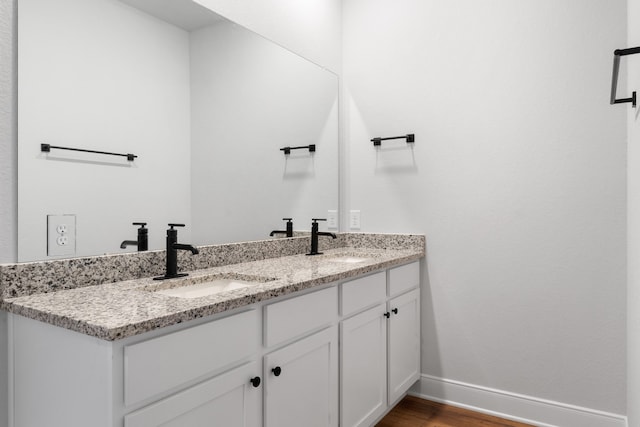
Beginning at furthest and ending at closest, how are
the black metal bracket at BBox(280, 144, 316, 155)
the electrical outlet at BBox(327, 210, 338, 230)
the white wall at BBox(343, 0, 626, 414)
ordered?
the electrical outlet at BBox(327, 210, 338, 230), the black metal bracket at BBox(280, 144, 316, 155), the white wall at BBox(343, 0, 626, 414)

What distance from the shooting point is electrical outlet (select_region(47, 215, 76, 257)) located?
4.15 feet

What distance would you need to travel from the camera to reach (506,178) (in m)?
2.21

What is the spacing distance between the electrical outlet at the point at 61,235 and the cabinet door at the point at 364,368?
1.04 m

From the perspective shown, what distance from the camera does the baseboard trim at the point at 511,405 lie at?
2.01 m

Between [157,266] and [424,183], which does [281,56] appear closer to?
[424,183]

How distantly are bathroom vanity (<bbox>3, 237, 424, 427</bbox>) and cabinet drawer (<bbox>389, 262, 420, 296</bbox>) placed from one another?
22 cm

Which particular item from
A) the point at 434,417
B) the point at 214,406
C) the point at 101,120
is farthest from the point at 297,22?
the point at 434,417

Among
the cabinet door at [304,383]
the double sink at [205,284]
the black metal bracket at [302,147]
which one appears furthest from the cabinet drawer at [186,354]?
the black metal bracket at [302,147]

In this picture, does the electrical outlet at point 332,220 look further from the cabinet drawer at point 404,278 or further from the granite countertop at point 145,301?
the granite countertop at point 145,301

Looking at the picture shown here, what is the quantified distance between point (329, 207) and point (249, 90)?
2.94 feet

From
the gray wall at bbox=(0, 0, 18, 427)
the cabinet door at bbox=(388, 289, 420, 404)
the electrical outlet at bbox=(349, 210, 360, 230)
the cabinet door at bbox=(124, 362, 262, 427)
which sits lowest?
the cabinet door at bbox=(388, 289, 420, 404)

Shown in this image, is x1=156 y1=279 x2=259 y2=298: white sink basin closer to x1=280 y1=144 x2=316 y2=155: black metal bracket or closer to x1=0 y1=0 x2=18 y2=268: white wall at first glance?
x1=0 y1=0 x2=18 y2=268: white wall

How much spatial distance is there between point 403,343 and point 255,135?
1354mm

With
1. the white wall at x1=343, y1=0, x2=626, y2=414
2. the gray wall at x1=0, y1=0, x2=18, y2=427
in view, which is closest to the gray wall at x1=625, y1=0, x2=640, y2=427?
the white wall at x1=343, y1=0, x2=626, y2=414
